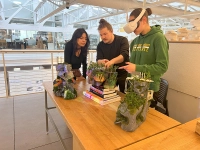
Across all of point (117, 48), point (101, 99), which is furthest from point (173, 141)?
point (117, 48)

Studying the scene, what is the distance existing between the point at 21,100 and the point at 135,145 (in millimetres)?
2799

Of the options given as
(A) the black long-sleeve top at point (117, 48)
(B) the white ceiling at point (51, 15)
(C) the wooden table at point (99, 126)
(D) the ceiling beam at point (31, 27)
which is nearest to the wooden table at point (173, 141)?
(C) the wooden table at point (99, 126)

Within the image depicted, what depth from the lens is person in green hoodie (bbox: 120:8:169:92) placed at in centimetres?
124

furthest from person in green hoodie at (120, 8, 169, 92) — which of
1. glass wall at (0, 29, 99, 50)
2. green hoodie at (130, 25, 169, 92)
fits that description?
glass wall at (0, 29, 99, 50)

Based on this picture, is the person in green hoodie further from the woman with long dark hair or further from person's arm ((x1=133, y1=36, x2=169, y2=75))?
the woman with long dark hair

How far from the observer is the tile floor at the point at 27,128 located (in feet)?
6.02

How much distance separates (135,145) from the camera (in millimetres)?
763

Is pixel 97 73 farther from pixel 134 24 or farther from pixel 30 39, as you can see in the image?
pixel 30 39

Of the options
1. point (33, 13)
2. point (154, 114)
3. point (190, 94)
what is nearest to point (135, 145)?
point (154, 114)

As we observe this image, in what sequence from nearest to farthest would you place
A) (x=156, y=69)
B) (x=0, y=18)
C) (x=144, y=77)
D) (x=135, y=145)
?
(x=135, y=145) < (x=144, y=77) < (x=156, y=69) < (x=0, y=18)

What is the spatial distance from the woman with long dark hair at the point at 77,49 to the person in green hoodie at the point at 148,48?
65 centimetres

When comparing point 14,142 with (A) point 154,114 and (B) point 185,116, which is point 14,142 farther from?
(B) point 185,116

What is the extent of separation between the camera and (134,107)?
864 millimetres

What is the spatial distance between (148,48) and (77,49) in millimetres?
920
